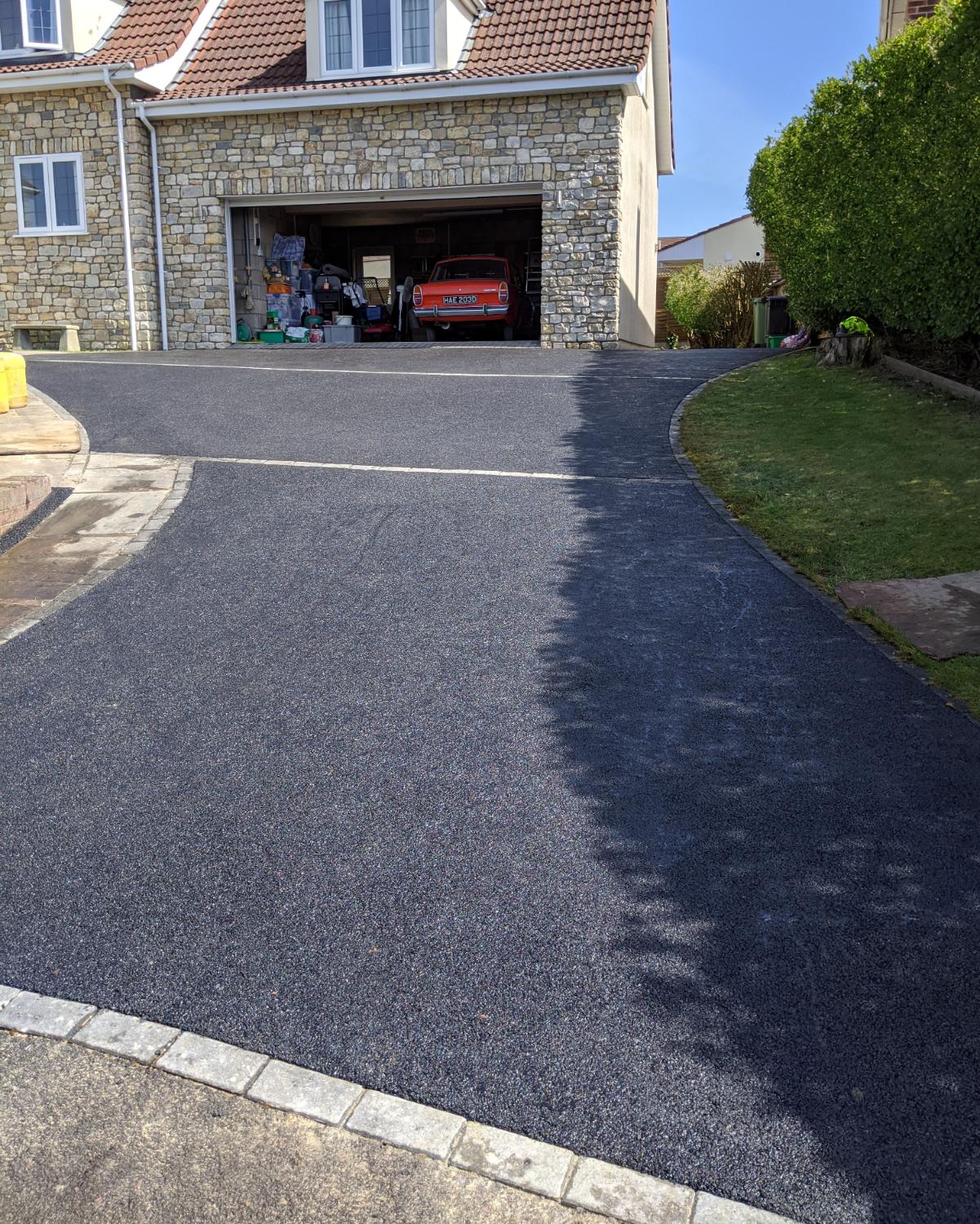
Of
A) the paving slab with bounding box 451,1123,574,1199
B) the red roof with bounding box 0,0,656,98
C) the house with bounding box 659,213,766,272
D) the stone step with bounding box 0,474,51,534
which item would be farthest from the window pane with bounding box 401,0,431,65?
the house with bounding box 659,213,766,272

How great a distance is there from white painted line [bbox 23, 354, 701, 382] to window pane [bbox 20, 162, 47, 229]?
4.04 metres

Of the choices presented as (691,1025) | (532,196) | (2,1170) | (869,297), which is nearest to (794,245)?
(869,297)

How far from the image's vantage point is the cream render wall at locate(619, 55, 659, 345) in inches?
797

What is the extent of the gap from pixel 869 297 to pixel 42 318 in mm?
15518

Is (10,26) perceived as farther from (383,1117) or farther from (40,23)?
(383,1117)

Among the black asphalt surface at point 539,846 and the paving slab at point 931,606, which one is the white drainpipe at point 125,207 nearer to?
the black asphalt surface at point 539,846

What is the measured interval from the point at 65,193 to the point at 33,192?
0.63m

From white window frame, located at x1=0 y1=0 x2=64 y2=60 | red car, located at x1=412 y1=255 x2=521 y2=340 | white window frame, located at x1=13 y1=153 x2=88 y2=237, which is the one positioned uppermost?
white window frame, located at x1=0 y1=0 x2=64 y2=60

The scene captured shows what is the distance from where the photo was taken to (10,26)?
21516 mm

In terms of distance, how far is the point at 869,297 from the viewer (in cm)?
1291

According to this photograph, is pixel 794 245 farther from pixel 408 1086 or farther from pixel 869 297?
pixel 408 1086

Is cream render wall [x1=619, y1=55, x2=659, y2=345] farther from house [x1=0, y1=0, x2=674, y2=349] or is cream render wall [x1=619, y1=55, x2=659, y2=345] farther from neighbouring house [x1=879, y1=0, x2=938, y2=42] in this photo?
neighbouring house [x1=879, y1=0, x2=938, y2=42]

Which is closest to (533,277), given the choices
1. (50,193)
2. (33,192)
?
(50,193)

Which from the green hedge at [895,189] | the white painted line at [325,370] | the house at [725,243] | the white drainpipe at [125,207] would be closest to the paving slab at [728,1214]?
the green hedge at [895,189]
